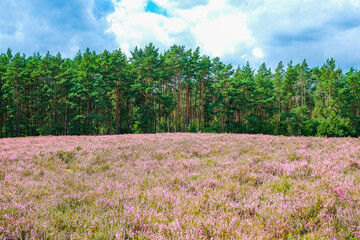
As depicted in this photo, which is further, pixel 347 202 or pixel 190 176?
pixel 190 176

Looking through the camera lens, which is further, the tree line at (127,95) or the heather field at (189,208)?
the tree line at (127,95)

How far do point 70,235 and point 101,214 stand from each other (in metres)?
0.62

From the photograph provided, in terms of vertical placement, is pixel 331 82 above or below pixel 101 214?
above

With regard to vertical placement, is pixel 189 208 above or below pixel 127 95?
below

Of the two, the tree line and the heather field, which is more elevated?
the tree line

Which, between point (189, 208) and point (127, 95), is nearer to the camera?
point (189, 208)

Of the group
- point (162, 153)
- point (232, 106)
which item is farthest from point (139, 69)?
point (162, 153)

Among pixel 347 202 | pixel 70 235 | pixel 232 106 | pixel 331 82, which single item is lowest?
pixel 70 235

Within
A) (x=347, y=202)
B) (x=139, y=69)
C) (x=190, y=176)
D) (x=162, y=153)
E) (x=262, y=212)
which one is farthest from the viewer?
(x=139, y=69)

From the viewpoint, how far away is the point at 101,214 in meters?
3.10

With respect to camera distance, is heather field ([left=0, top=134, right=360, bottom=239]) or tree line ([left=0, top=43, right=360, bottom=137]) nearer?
heather field ([left=0, top=134, right=360, bottom=239])

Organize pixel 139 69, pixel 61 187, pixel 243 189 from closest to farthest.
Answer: pixel 243 189 → pixel 61 187 → pixel 139 69

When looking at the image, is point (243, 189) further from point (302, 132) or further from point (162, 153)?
point (302, 132)

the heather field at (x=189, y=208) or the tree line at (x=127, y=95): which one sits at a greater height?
the tree line at (x=127, y=95)
